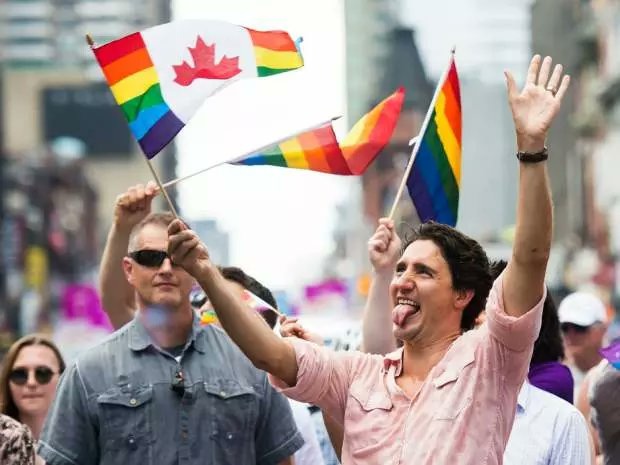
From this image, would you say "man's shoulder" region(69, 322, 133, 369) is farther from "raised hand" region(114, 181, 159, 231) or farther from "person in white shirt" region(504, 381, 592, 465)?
"person in white shirt" region(504, 381, 592, 465)

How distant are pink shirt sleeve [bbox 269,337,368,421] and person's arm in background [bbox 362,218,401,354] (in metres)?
0.94

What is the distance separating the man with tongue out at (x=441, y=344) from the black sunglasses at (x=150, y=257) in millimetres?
927

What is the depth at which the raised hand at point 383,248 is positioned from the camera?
6.79 m

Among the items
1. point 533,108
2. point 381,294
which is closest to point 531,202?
point 533,108

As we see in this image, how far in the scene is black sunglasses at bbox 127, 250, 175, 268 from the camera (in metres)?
6.60

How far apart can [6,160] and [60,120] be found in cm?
1906

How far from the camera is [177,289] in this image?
21.7ft

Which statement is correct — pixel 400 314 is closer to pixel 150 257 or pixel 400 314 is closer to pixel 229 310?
pixel 229 310

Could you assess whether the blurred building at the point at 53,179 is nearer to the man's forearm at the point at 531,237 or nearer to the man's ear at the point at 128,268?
the man's ear at the point at 128,268

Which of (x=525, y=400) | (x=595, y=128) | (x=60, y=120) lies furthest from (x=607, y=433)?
(x=60, y=120)

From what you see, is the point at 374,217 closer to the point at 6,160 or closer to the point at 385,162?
the point at 385,162

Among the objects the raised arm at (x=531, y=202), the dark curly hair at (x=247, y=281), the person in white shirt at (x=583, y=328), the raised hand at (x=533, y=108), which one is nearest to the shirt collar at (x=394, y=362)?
the raised arm at (x=531, y=202)

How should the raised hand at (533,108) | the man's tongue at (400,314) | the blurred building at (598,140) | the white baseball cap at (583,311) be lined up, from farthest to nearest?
the blurred building at (598,140), the white baseball cap at (583,311), the man's tongue at (400,314), the raised hand at (533,108)

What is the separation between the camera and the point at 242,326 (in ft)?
18.5
